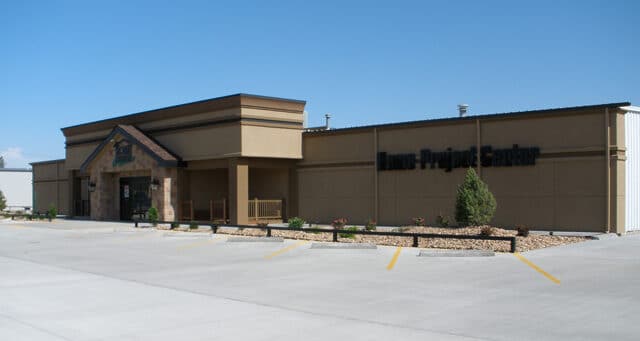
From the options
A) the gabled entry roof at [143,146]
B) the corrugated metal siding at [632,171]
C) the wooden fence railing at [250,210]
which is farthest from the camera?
the gabled entry roof at [143,146]

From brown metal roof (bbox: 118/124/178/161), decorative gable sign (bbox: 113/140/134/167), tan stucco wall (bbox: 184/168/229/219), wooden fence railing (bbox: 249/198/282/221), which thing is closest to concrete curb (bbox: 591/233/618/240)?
wooden fence railing (bbox: 249/198/282/221)

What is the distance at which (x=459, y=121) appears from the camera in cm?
2847

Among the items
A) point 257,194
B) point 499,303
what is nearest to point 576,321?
point 499,303

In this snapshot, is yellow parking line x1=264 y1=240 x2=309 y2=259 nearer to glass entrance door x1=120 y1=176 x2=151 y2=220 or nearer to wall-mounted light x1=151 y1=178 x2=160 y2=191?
wall-mounted light x1=151 y1=178 x2=160 y2=191

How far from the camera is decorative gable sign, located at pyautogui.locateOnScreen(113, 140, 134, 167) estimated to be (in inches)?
1516

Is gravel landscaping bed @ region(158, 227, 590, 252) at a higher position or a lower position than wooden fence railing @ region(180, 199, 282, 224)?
lower

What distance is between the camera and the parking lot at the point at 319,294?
30.0ft

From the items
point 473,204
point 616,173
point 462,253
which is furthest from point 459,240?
point 616,173

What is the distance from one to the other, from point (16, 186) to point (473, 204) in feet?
210

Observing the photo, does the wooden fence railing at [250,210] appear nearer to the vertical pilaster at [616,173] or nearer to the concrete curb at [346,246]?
the concrete curb at [346,246]

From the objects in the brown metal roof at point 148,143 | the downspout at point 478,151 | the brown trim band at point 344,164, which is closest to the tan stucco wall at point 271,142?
the brown trim band at point 344,164

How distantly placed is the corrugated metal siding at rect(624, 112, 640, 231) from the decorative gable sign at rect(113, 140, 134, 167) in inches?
1005

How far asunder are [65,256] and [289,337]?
42.4 ft

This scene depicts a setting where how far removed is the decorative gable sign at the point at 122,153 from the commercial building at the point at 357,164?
0.21 feet
